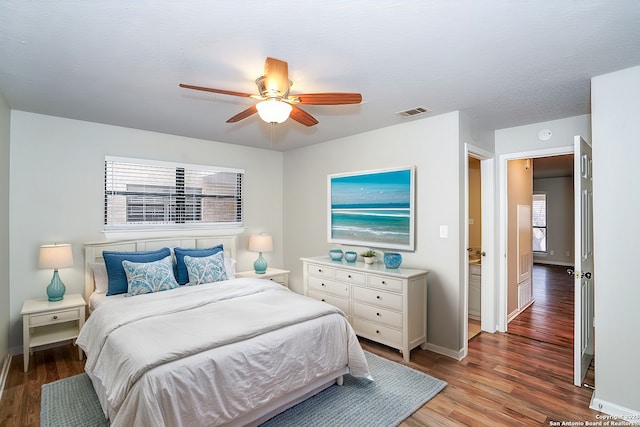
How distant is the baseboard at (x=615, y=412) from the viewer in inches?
88.4

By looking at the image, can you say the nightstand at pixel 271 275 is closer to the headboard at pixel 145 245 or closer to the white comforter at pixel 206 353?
the headboard at pixel 145 245

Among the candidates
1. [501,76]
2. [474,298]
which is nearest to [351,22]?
[501,76]

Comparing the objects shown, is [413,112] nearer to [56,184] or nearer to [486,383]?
[486,383]

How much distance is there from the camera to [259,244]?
4.62 m

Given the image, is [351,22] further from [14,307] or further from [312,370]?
[14,307]

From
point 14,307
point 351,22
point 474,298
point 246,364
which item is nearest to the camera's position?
point 351,22

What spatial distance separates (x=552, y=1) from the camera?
1583mm

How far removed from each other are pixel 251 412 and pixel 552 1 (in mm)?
2866

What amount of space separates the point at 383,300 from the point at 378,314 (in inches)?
6.9

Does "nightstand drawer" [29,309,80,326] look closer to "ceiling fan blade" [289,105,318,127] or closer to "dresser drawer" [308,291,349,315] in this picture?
"dresser drawer" [308,291,349,315]

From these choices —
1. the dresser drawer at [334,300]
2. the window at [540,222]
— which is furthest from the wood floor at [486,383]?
the window at [540,222]

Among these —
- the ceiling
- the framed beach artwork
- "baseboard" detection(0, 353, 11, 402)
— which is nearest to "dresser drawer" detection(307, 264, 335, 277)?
the framed beach artwork

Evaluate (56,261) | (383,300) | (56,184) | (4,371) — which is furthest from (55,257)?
(383,300)

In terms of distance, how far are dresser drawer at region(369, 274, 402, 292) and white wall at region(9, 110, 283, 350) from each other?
118 inches
